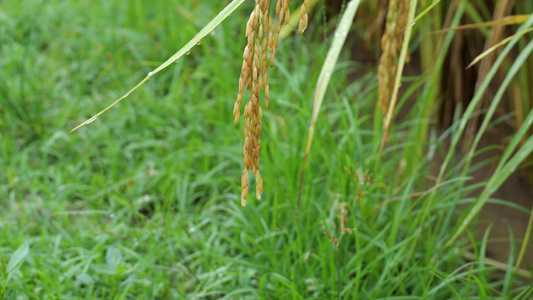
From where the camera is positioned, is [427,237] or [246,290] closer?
[246,290]

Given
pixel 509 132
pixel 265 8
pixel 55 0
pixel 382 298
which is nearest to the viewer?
pixel 265 8

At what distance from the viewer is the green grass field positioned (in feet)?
5.18

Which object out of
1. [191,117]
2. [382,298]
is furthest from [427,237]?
[191,117]

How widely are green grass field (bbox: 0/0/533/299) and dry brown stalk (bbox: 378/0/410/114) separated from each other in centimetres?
24

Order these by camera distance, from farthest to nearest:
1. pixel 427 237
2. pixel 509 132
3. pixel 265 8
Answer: pixel 509 132 < pixel 427 237 < pixel 265 8

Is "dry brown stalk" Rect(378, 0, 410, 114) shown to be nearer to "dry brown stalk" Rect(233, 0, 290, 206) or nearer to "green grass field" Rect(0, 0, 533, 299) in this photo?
"green grass field" Rect(0, 0, 533, 299)

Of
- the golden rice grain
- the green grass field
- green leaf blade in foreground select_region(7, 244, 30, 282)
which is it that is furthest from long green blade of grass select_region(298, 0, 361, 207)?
green leaf blade in foreground select_region(7, 244, 30, 282)

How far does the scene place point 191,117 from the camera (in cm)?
233

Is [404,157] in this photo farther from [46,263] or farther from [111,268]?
[46,263]

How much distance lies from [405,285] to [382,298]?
15 cm

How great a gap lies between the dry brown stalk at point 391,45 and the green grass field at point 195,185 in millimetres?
245

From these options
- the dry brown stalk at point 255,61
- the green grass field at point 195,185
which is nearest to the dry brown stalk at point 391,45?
the green grass field at point 195,185

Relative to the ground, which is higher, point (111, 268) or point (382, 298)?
point (111, 268)

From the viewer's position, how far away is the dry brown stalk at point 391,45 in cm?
122
